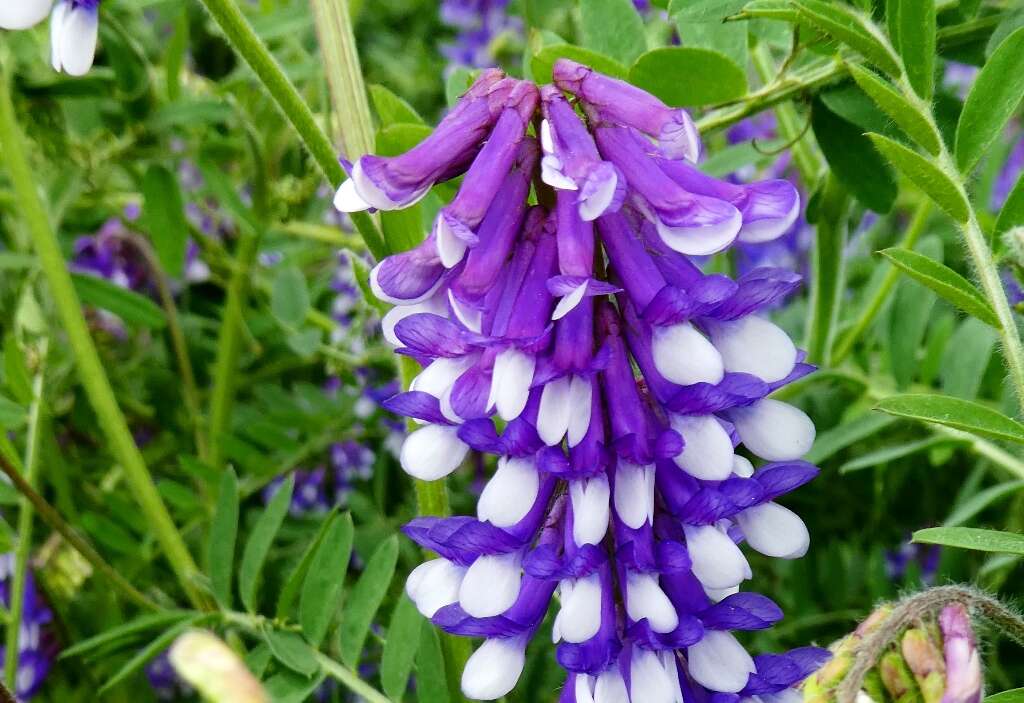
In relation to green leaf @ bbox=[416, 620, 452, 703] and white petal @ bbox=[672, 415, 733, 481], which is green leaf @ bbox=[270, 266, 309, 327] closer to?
green leaf @ bbox=[416, 620, 452, 703]

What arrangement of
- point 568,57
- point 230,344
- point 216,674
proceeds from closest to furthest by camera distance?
1. point 216,674
2. point 568,57
3. point 230,344

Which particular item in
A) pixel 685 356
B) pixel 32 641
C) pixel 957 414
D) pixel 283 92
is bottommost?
pixel 32 641

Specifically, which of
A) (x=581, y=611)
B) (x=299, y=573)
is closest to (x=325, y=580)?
(x=299, y=573)

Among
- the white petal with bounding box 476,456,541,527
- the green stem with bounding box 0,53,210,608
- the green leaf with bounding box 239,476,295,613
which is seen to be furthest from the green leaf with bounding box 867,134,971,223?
the green stem with bounding box 0,53,210,608

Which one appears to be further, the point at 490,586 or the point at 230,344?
the point at 230,344

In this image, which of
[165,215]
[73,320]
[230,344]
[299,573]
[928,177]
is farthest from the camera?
[230,344]

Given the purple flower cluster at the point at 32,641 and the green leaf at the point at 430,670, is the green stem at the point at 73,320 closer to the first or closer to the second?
the purple flower cluster at the point at 32,641

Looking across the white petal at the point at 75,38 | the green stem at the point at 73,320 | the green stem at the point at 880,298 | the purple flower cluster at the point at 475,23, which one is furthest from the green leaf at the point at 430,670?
the purple flower cluster at the point at 475,23

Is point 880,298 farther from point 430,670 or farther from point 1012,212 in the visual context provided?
point 430,670
